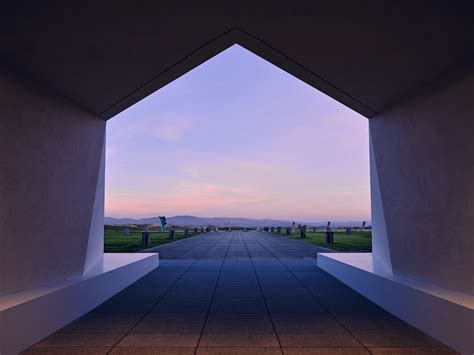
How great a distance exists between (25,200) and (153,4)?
12.7ft

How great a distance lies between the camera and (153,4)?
18.4 ft

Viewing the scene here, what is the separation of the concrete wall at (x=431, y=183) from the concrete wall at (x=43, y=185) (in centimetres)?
695

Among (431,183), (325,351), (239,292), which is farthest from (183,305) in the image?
(431,183)

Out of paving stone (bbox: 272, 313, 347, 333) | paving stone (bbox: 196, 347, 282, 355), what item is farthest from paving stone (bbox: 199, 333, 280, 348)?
paving stone (bbox: 272, 313, 347, 333)

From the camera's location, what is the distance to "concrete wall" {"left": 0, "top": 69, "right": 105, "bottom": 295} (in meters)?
5.77

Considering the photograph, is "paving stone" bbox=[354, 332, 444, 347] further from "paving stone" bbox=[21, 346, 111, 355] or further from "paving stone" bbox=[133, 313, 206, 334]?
"paving stone" bbox=[21, 346, 111, 355]

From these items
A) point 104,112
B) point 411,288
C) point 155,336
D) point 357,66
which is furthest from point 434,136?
point 104,112

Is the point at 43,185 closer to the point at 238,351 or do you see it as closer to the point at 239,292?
the point at 238,351

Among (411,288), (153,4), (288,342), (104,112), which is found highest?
(153,4)

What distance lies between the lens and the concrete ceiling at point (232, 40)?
5449 millimetres

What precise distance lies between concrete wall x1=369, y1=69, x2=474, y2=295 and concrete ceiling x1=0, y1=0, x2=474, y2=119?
54 centimetres

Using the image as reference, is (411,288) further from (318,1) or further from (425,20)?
(318,1)

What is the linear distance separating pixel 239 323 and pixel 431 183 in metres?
4.33

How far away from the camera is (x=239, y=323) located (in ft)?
21.9
